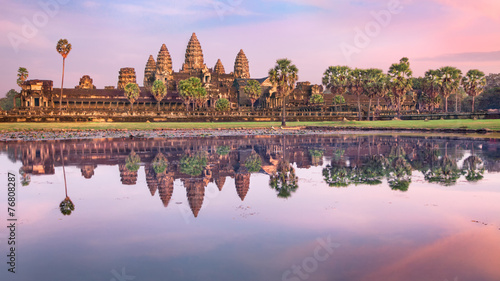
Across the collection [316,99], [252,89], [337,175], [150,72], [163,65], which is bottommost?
[337,175]

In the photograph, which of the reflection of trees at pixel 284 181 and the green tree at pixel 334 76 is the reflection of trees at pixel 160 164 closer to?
the reflection of trees at pixel 284 181

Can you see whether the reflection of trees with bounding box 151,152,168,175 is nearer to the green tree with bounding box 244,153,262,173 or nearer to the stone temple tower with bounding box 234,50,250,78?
the green tree with bounding box 244,153,262,173

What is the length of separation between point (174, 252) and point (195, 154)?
16.1m

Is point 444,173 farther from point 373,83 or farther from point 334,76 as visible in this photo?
point 334,76

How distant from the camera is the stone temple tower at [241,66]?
6898 inches

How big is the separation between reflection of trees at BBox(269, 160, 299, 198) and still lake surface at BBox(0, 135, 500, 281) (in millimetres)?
67

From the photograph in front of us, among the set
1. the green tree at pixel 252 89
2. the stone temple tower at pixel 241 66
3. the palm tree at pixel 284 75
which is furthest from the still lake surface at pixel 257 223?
the stone temple tower at pixel 241 66

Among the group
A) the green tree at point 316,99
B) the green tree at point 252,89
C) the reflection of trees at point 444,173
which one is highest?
the green tree at point 252,89

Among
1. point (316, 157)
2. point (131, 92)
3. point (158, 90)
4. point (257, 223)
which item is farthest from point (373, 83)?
point (257, 223)

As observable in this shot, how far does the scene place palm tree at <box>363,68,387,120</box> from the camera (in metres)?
92.6

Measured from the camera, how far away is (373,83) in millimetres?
92688

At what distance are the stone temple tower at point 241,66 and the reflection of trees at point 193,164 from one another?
153314 mm

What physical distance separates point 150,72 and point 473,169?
6444 inches

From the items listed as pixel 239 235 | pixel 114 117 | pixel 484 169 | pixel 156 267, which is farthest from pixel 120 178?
pixel 114 117
